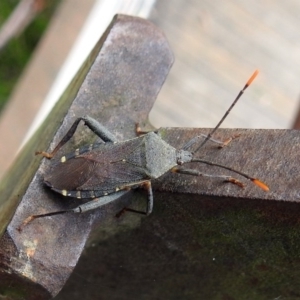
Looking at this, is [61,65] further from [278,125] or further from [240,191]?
[240,191]

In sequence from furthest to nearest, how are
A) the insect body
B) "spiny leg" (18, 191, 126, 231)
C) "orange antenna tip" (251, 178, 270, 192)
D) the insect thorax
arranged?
the insect thorax, the insect body, "spiny leg" (18, 191, 126, 231), "orange antenna tip" (251, 178, 270, 192)

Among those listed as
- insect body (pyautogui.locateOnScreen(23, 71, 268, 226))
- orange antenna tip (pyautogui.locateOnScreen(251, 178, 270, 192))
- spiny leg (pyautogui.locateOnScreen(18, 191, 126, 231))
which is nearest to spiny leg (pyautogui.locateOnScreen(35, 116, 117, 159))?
insect body (pyautogui.locateOnScreen(23, 71, 268, 226))

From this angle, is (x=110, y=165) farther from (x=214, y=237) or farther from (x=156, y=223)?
(x=214, y=237)

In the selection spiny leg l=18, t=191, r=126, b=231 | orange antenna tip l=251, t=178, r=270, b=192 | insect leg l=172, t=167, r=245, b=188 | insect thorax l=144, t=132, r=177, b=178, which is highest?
orange antenna tip l=251, t=178, r=270, b=192

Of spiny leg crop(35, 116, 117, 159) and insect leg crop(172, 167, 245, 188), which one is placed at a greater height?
insect leg crop(172, 167, 245, 188)

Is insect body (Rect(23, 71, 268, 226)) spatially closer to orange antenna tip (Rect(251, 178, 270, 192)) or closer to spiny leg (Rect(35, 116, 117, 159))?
spiny leg (Rect(35, 116, 117, 159))
